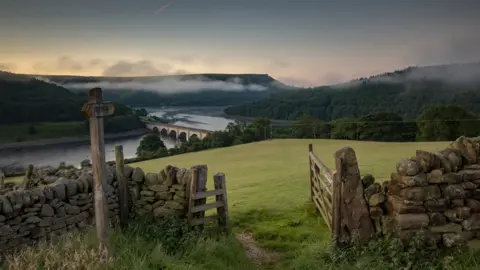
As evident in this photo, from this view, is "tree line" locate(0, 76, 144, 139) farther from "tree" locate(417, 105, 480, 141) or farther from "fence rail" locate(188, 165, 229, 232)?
"tree" locate(417, 105, 480, 141)

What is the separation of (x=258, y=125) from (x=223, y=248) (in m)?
38.6

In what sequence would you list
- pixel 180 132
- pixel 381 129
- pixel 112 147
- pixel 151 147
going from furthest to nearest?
pixel 180 132
pixel 151 147
pixel 381 129
pixel 112 147

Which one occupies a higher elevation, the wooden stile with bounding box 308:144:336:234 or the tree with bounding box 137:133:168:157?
the wooden stile with bounding box 308:144:336:234

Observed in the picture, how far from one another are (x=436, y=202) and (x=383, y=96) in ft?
148

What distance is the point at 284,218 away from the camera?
11.9 metres

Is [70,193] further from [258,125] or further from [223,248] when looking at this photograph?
[258,125]

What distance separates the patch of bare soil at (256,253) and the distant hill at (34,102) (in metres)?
17.8

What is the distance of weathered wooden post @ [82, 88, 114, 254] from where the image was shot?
8.17 metres

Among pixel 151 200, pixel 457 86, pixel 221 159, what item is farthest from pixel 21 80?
pixel 457 86

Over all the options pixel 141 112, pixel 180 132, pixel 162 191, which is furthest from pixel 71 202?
pixel 180 132

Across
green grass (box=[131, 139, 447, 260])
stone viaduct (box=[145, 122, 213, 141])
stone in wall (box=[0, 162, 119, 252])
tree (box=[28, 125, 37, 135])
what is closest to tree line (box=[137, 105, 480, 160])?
stone viaduct (box=[145, 122, 213, 141])

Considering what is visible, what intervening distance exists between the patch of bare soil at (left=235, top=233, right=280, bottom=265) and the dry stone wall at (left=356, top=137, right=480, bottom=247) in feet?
7.69

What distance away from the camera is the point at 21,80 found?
87.6 feet

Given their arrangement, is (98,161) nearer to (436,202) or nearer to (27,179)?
(27,179)
